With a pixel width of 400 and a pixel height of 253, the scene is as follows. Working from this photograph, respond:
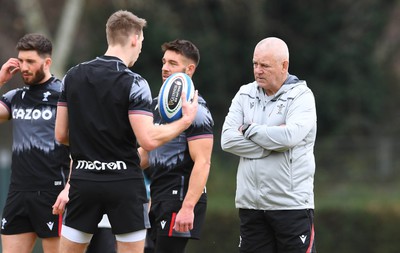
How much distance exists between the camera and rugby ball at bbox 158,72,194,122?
19.7ft

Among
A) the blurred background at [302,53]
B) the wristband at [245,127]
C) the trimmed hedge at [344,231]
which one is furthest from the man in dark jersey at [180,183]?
the blurred background at [302,53]

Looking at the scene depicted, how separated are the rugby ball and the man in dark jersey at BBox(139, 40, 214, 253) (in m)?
0.76

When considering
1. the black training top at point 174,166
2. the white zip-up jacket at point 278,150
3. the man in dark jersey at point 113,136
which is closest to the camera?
the man in dark jersey at point 113,136

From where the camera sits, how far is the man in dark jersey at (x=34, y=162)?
7004 mm

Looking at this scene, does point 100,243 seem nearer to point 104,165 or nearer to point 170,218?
point 170,218

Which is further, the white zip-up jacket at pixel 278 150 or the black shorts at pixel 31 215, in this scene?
the black shorts at pixel 31 215

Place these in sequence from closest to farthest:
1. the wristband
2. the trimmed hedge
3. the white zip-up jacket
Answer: the white zip-up jacket
the wristband
the trimmed hedge

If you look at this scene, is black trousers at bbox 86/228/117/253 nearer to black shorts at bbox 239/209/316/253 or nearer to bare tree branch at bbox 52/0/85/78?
black shorts at bbox 239/209/316/253

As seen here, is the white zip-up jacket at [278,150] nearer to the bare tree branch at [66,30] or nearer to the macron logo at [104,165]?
the macron logo at [104,165]

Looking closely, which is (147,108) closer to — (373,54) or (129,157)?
(129,157)

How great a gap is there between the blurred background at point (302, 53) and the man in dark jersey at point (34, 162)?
13.8 metres

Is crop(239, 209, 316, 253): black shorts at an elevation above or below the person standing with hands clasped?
below

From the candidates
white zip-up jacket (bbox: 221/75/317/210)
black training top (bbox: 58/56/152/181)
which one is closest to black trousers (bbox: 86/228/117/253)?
white zip-up jacket (bbox: 221/75/317/210)

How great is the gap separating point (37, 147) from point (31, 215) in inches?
21.7
